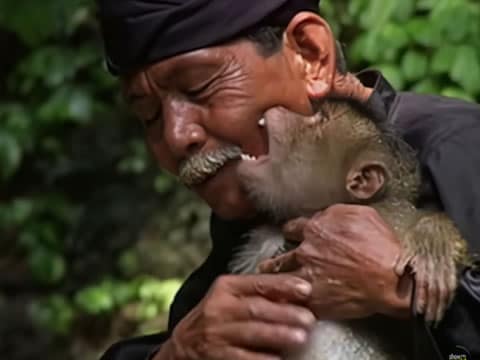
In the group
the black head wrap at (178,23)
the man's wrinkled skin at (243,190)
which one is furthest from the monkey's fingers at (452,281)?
the black head wrap at (178,23)

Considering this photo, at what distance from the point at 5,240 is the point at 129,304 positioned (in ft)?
5.46

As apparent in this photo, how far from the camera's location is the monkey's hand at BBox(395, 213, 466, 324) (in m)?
3.31

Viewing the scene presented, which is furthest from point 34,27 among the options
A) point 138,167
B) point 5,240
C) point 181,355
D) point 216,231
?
point 181,355

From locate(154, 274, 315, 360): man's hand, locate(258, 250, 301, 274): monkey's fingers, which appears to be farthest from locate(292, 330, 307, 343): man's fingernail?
locate(258, 250, 301, 274): monkey's fingers

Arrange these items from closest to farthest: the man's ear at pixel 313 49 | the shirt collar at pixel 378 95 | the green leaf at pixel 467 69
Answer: the shirt collar at pixel 378 95
the man's ear at pixel 313 49
the green leaf at pixel 467 69

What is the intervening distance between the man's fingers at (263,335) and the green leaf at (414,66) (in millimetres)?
2943

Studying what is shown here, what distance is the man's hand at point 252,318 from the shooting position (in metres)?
3.44

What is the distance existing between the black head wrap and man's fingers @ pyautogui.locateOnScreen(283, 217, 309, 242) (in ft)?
1.73

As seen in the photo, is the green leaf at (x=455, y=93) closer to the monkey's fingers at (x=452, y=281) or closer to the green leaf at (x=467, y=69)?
the green leaf at (x=467, y=69)

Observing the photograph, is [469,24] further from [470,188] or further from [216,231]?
[470,188]

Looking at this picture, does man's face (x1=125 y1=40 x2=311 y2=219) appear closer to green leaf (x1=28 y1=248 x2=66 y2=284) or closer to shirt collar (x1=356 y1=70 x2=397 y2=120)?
shirt collar (x1=356 y1=70 x2=397 y2=120)

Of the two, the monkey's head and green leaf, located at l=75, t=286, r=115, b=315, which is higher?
the monkey's head

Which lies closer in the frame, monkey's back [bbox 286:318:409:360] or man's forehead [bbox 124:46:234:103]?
→ monkey's back [bbox 286:318:409:360]

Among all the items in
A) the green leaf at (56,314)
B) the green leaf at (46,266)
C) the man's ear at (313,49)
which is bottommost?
the green leaf at (56,314)
